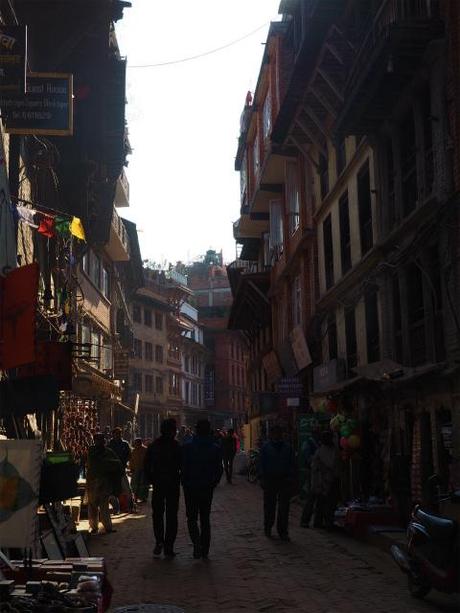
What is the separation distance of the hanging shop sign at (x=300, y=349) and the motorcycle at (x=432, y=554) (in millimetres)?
16366

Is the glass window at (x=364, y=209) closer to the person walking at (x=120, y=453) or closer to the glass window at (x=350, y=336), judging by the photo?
the glass window at (x=350, y=336)

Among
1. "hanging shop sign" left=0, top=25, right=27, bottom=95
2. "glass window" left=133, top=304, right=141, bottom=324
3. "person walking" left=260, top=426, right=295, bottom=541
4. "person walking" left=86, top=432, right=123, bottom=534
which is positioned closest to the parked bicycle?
"person walking" left=86, top=432, right=123, bottom=534

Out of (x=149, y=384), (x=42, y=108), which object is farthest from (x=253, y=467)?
(x=149, y=384)

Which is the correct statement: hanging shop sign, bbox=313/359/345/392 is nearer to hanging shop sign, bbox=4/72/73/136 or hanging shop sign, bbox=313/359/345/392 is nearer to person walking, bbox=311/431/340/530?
person walking, bbox=311/431/340/530

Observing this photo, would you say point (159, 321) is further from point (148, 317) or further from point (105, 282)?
point (105, 282)

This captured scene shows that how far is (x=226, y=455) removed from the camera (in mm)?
25766

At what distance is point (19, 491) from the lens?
564 centimetres

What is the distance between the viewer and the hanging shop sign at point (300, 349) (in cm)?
2388

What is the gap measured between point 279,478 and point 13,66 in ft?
22.7

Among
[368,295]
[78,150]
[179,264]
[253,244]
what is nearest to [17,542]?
[368,295]

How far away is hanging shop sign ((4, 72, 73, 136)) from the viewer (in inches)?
465

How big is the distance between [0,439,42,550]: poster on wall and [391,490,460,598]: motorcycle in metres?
3.35

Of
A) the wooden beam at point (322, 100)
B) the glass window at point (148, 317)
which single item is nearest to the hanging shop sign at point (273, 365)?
the wooden beam at point (322, 100)

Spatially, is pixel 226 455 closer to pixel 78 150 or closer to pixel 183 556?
pixel 78 150
